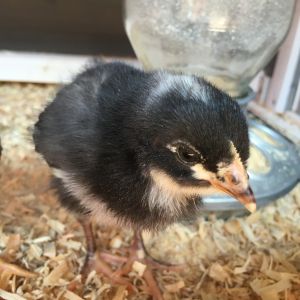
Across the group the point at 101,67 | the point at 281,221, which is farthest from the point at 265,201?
the point at 101,67

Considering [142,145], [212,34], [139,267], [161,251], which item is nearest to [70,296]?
[139,267]

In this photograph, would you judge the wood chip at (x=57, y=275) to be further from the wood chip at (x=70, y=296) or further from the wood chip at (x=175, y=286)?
the wood chip at (x=175, y=286)

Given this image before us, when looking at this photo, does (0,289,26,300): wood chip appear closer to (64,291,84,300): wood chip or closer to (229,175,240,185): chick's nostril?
(64,291,84,300): wood chip

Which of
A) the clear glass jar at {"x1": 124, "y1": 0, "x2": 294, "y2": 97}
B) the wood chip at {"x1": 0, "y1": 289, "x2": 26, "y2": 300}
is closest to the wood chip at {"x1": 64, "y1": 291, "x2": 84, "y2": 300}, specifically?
the wood chip at {"x1": 0, "y1": 289, "x2": 26, "y2": 300}

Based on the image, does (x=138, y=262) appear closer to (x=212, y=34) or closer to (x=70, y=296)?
(x=70, y=296)

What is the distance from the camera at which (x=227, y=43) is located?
154cm

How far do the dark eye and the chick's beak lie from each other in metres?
0.06

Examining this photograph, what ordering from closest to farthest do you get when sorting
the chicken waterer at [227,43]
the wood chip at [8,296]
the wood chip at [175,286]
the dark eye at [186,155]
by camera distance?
the dark eye at [186,155]
the wood chip at [8,296]
the wood chip at [175,286]
the chicken waterer at [227,43]

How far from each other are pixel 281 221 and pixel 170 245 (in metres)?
0.38

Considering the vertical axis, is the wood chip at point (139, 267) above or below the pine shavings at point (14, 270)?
below

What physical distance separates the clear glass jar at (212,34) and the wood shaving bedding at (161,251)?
49cm

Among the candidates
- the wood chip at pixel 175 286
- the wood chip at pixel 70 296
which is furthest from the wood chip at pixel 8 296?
the wood chip at pixel 175 286

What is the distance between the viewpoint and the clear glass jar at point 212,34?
1484 millimetres

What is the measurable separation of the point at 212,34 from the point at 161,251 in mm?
741
